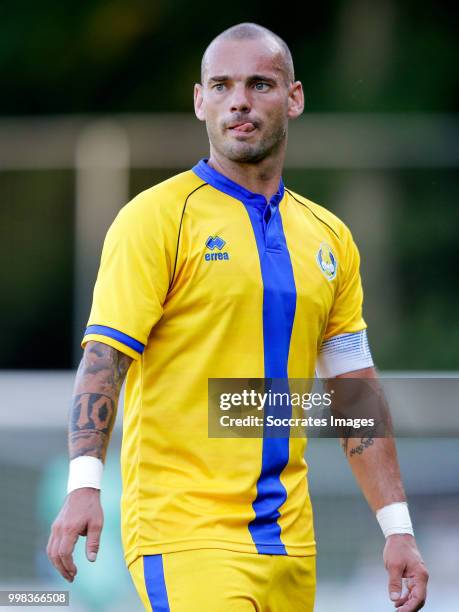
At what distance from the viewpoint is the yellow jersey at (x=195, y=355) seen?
3.72 metres

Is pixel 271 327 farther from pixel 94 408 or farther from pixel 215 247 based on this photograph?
pixel 94 408

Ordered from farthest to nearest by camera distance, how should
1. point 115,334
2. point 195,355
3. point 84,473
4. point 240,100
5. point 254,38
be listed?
1. point 254,38
2. point 240,100
3. point 195,355
4. point 115,334
5. point 84,473

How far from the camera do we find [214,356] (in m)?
3.82

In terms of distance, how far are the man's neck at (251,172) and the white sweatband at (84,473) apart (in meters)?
1.03

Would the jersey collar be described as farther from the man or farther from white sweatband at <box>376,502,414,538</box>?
white sweatband at <box>376,502,414,538</box>

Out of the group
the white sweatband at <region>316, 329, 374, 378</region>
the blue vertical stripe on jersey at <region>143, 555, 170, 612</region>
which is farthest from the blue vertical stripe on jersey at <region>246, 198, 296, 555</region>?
the white sweatband at <region>316, 329, 374, 378</region>

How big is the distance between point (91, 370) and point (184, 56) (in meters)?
10.2

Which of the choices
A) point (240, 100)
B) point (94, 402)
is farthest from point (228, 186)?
point (94, 402)

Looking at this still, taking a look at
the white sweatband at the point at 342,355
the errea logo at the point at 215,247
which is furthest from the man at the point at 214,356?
the white sweatband at the point at 342,355

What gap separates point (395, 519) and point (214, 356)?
2.79 feet

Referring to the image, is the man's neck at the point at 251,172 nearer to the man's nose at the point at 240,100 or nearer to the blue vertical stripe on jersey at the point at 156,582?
the man's nose at the point at 240,100

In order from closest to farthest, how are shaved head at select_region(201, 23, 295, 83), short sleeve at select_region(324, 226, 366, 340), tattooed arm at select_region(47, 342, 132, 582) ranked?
tattooed arm at select_region(47, 342, 132, 582) < shaved head at select_region(201, 23, 295, 83) < short sleeve at select_region(324, 226, 366, 340)

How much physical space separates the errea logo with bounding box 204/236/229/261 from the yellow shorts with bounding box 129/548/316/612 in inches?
32.0

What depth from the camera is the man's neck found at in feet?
13.4
